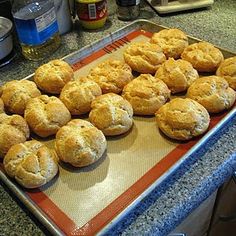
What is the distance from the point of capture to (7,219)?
60 centimetres

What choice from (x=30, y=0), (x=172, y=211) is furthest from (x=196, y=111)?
(x=30, y=0)

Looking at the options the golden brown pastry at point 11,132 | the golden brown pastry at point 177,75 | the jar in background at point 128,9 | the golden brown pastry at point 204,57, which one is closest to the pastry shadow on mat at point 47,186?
the golden brown pastry at point 11,132

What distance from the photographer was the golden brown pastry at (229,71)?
810 millimetres

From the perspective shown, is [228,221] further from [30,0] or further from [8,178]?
[30,0]

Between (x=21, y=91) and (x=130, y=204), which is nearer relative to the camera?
(x=130, y=204)

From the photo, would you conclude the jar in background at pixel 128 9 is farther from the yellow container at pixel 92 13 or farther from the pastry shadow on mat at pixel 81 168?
the pastry shadow on mat at pixel 81 168

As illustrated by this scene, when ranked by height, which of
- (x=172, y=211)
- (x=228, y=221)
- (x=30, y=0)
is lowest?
(x=228, y=221)

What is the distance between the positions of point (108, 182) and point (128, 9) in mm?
688

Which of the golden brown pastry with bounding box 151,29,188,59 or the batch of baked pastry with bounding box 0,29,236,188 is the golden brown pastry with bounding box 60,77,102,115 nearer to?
the batch of baked pastry with bounding box 0,29,236,188

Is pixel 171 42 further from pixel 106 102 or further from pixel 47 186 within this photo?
pixel 47 186

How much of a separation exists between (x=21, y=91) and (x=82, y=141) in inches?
9.1

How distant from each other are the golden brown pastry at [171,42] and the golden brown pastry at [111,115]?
0.25 meters

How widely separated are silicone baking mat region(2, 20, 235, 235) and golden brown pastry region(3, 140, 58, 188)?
0.02m

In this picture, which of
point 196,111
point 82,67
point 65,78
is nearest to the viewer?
point 196,111
